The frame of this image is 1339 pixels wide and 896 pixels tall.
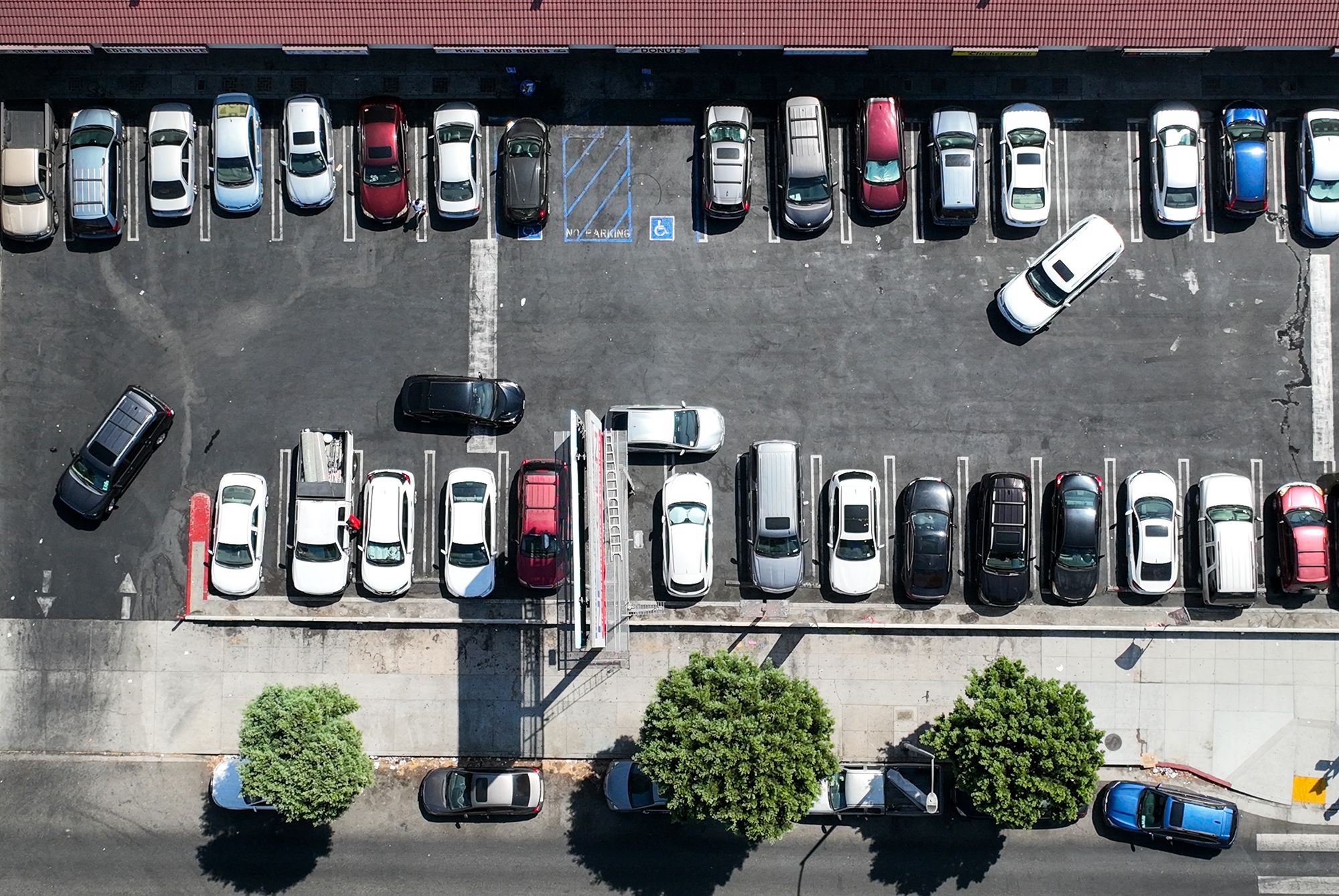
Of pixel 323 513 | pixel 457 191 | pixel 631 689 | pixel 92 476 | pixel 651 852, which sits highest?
pixel 457 191

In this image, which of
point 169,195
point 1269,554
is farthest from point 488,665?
point 1269,554

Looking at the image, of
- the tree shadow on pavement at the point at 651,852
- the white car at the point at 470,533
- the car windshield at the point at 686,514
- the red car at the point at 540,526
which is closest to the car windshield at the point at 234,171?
the white car at the point at 470,533

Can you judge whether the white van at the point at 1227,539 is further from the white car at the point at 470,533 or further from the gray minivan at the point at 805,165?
the white car at the point at 470,533

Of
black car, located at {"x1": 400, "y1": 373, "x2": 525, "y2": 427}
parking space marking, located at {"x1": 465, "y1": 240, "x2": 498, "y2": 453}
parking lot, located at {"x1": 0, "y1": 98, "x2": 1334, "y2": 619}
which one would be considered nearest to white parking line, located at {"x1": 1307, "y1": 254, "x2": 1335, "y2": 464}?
parking lot, located at {"x1": 0, "y1": 98, "x2": 1334, "y2": 619}

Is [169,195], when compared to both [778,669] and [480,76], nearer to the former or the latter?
[480,76]

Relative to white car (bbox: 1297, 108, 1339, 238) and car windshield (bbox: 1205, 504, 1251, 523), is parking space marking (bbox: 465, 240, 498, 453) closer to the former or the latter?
car windshield (bbox: 1205, 504, 1251, 523)

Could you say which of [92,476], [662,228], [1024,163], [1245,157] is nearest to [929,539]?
[1024,163]

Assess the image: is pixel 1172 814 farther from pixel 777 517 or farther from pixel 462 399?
pixel 462 399
